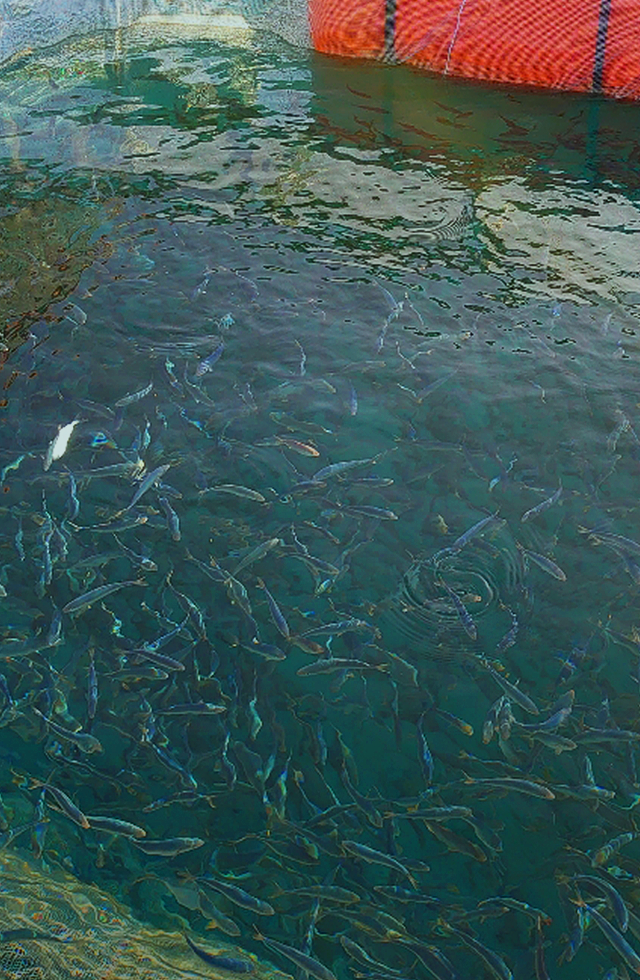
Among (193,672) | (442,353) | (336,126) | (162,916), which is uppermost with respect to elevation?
(336,126)

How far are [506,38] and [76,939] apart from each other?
8748 millimetres

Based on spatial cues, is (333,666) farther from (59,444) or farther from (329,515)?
(59,444)

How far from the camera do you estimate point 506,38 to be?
9664 mm

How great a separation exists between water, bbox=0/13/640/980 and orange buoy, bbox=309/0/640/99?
3.16 feet

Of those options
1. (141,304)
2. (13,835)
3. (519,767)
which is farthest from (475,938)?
(141,304)

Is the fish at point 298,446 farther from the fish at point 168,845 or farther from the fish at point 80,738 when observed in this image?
the fish at point 168,845

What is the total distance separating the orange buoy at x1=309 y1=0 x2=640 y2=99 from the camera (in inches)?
369

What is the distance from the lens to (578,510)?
5.37 meters

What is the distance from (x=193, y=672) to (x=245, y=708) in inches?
12.0

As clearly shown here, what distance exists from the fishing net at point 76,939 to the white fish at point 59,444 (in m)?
2.38

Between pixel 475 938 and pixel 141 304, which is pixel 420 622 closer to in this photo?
pixel 475 938

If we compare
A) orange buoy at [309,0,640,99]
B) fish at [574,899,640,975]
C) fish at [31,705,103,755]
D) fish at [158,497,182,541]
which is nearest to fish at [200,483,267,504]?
fish at [158,497,182,541]

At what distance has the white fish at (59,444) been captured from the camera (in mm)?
5727

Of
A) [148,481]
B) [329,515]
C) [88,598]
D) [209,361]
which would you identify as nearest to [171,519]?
[148,481]
